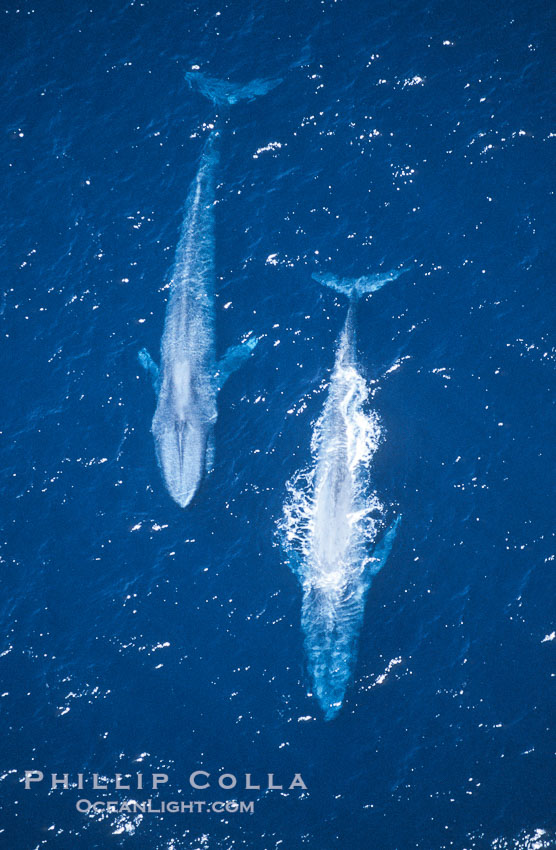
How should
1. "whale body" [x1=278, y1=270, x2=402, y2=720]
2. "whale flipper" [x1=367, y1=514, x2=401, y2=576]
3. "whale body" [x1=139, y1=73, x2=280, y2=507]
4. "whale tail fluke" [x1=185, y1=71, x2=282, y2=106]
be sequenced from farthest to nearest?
"whale tail fluke" [x1=185, y1=71, x2=282, y2=106] → "whale body" [x1=139, y1=73, x2=280, y2=507] → "whale flipper" [x1=367, y1=514, x2=401, y2=576] → "whale body" [x1=278, y1=270, x2=402, y2=720]

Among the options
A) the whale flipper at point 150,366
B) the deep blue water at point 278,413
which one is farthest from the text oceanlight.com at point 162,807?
the whale flipper at point 150,366

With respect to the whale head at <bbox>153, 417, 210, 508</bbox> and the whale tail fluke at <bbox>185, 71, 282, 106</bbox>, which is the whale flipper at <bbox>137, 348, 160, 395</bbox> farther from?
the whale tail fluke at <bbox>185, 71, 282, 106</bbox>

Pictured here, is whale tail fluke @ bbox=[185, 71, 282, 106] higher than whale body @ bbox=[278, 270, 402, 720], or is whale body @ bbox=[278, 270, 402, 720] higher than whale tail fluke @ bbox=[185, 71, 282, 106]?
whale tail fluke @ bbox=[185, 71, 282, 106]

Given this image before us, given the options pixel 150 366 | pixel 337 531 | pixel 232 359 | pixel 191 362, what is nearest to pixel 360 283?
pixel 232 359

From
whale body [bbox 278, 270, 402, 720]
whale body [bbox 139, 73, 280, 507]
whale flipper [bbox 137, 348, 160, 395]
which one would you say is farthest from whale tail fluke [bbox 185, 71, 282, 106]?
whale body [bbox 278, 270, 402, 720]

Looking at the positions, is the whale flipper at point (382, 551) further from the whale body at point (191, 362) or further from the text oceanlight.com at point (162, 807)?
the text oceanlight.com at point (162, 807)

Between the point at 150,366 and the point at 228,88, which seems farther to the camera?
the point at 228,88

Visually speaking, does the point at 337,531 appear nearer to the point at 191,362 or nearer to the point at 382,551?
the point at 382,551
